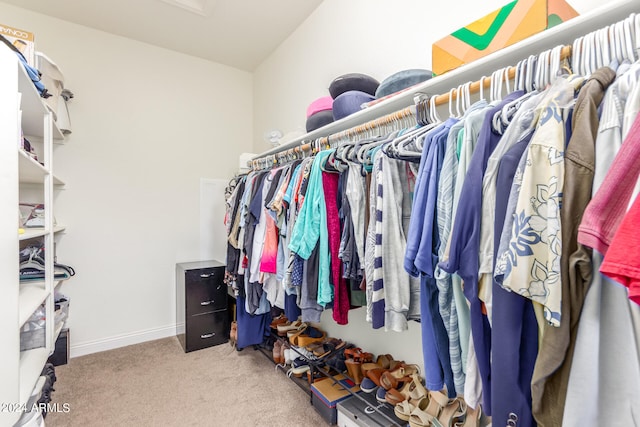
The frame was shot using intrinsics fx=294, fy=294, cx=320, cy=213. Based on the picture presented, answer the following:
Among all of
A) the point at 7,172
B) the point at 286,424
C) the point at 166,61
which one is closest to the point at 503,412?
the point at 286,424

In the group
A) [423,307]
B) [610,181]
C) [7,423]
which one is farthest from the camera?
[7,423]

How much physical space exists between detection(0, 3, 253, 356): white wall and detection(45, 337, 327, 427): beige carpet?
19.4 inches

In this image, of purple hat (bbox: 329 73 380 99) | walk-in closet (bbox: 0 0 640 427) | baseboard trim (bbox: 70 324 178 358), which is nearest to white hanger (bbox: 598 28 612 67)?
walk-in closet (bbox: 0 0 640 427)

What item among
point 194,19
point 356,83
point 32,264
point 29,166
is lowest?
point 32,264

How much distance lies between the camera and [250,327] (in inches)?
99.0

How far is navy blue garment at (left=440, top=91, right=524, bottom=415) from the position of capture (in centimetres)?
69

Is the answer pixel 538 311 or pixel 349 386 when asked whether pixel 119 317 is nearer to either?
pixel 349 386

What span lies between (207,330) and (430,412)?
2.02 m

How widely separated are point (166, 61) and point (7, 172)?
2466 mm

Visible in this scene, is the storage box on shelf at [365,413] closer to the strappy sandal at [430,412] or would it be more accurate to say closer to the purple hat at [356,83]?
the strappy sandal at [430,412]

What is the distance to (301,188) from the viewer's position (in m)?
1.41

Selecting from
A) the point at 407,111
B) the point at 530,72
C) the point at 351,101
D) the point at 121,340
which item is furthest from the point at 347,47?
the point at 121,340

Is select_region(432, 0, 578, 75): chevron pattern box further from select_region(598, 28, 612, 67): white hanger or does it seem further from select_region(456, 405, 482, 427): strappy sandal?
select_region(456, 405, 482, 427): strappy sandal

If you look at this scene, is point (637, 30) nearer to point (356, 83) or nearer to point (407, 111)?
point (407, 111)
